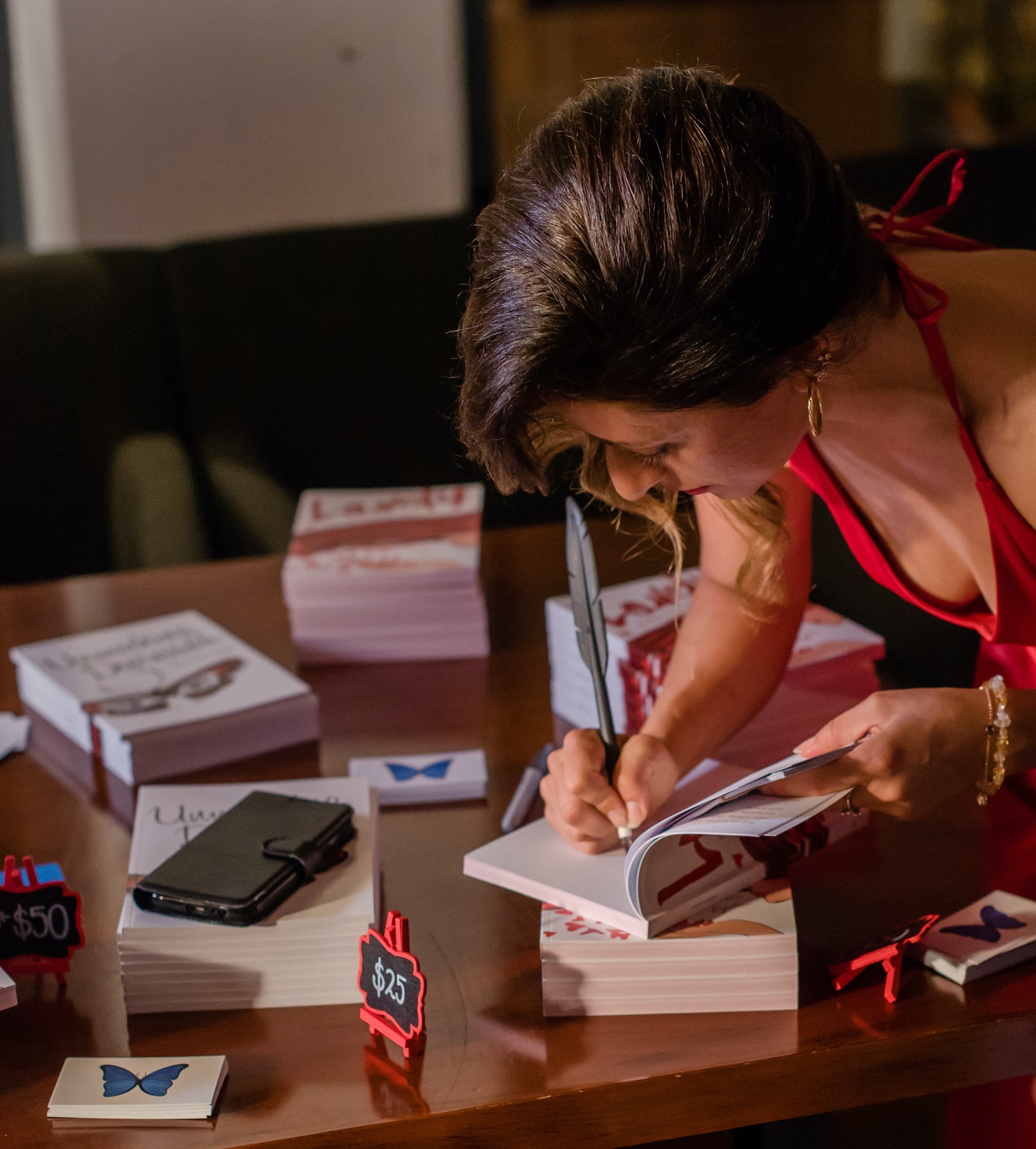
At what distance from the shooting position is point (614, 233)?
885mm

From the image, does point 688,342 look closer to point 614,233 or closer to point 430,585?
point 614,233

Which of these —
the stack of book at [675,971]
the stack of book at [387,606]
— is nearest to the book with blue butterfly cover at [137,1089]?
the stack of book at [675,971]

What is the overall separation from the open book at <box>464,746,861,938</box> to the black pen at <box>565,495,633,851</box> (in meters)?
0.07

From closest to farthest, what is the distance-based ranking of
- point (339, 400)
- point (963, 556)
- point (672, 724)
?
1. point (672, 724)
2. point (963, 556)
3. point (339, 400)

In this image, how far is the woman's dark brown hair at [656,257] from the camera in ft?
2.91

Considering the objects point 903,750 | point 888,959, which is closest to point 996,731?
point 903,750

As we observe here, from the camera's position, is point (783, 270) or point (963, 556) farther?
point (963, 556)

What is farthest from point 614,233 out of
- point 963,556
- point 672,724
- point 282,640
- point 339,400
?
point 339,400

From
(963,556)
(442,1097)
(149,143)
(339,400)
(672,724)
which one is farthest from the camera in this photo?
(149,143)

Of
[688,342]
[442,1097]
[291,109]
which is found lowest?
[442,1097]

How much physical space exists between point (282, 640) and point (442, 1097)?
85 cm

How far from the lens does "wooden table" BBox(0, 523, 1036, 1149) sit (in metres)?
0.87

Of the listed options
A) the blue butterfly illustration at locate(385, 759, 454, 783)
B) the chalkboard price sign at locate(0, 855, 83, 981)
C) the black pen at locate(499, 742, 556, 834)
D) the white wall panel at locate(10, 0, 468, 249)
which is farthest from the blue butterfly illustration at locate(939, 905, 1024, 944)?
the white wall panel at locate(10, 0, 468, 249)

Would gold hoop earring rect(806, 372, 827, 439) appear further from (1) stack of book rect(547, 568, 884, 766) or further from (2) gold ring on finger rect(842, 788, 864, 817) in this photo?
(1) stack of book rect(547, 568, 884, 766)
